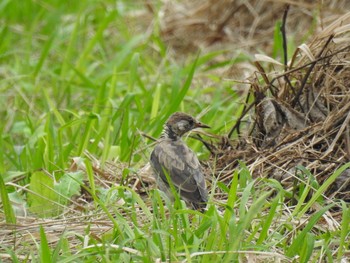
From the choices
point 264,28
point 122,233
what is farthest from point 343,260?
point 264,28

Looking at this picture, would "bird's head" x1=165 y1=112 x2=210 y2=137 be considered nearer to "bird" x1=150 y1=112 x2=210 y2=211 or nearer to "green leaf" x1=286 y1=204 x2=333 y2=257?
"bird" x1=150 y1=112 x2=210 y2=211

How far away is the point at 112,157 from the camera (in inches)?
283

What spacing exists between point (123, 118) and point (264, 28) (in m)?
4.53

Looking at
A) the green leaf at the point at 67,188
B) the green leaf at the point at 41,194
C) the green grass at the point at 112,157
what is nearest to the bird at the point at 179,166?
the green grass at the point at 112,157

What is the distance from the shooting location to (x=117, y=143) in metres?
7.47

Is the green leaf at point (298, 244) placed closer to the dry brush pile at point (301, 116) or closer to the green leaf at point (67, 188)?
the dry brush pile at point (301, 116)

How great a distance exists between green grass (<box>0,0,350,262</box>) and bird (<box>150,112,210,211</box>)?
0.17 meters

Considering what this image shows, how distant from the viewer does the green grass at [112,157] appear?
5074 millimetres

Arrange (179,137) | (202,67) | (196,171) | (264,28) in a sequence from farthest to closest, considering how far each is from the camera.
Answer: (264,28), (202,67), (179,137), (196,171)

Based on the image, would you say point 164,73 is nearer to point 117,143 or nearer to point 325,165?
point 117,143

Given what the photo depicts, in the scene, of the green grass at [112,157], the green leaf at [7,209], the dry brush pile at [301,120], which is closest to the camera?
the green grass at [112,157]

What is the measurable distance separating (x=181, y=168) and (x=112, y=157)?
1045 mm

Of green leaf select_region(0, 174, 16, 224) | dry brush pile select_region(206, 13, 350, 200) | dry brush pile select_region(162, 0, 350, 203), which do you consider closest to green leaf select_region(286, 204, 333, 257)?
dry brush pile select_region(162, 0, 350, 203)

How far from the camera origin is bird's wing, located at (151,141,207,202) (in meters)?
6.03
